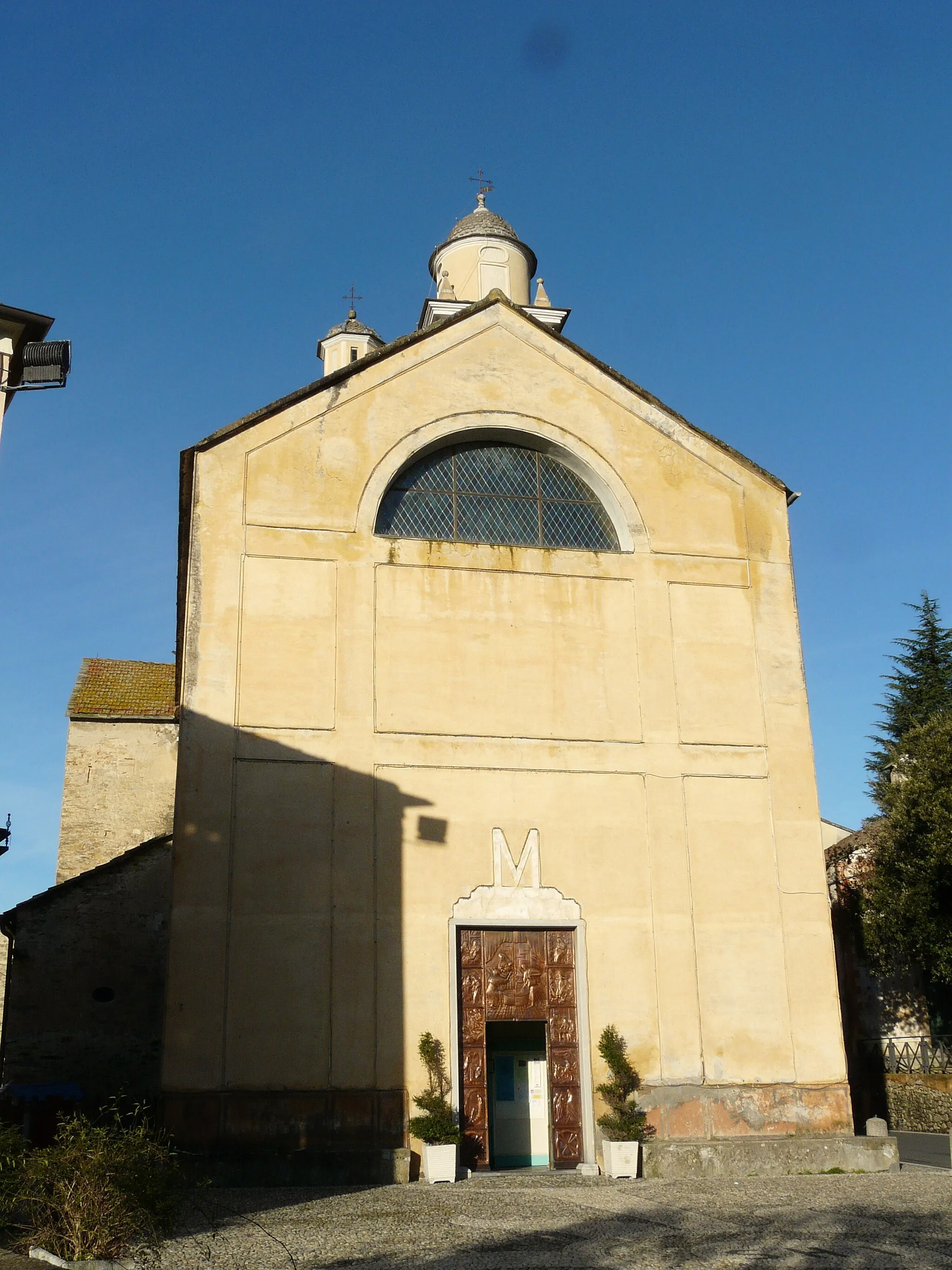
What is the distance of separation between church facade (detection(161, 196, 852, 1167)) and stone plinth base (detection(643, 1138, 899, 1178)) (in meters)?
0.40

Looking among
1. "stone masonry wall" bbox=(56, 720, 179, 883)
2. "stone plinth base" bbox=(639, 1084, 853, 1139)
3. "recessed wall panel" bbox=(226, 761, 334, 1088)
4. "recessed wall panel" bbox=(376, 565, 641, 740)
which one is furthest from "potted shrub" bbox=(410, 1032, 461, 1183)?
"stone masonry wall" bbox=(56, 720, 179, 883)

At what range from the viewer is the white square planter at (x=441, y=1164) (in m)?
13.5

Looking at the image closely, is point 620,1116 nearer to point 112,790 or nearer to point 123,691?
point 112,790

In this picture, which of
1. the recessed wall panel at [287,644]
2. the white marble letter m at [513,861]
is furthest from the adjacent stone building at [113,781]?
the white marble letter m at [513,861]

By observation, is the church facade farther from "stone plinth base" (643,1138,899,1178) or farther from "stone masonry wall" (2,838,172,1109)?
"stone masonry wall" (2,838,172,1109)

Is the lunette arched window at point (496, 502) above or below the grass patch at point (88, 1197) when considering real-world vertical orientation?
above

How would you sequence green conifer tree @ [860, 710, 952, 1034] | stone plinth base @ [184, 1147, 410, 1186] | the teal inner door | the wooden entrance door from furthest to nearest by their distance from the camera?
green conifer tree @ [860, 710, 952, 1034], the teal inner door, the wooden entrance door, stone plinth base @ [184, 1147, 410, 1186]

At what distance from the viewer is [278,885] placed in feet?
48.1

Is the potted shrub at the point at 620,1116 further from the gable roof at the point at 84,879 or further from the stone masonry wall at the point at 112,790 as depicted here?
the stone masonry wall at the point at 112,790

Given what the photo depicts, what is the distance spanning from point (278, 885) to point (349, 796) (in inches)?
56.9

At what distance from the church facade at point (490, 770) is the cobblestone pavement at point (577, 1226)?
5.30ft

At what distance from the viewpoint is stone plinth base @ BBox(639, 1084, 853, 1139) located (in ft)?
48.7

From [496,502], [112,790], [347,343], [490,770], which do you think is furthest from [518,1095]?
[347,343]

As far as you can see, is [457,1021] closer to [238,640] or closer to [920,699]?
[238,640]
